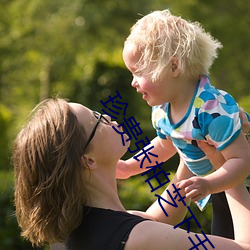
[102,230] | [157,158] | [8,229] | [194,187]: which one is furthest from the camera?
[8,229]

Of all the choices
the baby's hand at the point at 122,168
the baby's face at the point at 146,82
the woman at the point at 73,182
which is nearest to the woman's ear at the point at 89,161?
the woman at the point at 73,182

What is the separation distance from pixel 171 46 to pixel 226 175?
1.88 feet

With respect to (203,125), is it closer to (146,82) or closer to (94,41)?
(146,82)

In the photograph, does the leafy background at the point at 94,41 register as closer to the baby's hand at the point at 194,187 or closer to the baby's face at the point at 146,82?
the baby's face at the point at 146,82

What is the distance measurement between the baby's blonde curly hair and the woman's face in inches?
10.5

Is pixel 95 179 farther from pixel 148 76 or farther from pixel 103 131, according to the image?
pixel 148 76

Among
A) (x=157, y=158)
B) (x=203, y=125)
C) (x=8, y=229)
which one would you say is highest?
(x=203, y=125)

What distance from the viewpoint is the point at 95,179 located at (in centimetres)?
285

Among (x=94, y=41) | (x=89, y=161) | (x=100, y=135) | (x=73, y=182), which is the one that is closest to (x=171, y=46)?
(x=100, y=135)

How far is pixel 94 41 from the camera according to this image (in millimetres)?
14547

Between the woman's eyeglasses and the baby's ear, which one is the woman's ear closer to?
the woman's eyeglasses

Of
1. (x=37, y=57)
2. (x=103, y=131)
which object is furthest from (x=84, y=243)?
(x=37, y=57)

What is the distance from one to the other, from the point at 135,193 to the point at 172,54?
4.50m

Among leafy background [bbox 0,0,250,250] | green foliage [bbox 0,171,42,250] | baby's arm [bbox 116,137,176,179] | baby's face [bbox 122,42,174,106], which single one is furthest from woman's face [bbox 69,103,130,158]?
leafy background [bbox 0,0,250,250]
